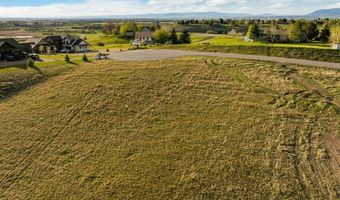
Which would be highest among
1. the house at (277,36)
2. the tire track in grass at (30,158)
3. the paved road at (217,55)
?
the house at (277,36)

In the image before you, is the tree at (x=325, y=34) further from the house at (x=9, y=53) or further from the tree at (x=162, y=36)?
the house at (x=9, y=53)

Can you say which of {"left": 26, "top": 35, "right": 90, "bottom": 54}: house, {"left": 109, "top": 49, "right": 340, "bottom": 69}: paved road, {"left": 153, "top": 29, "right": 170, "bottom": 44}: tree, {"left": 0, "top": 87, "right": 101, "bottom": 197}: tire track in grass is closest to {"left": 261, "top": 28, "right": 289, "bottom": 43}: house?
{"left": 109, "top": 49, "right": 340, "bottom": 69}: paved road

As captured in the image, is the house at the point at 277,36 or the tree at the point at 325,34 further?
the house at the point at 277,36

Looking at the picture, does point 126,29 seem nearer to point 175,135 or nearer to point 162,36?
point 162,36

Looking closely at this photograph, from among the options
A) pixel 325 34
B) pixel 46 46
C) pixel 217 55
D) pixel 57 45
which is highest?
pixel 325 34

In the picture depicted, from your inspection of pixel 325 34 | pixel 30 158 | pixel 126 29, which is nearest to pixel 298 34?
pixel 325 34

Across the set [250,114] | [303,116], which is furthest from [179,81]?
[303,116]

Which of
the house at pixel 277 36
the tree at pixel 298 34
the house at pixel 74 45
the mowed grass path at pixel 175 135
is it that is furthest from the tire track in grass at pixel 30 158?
the tree at pixel 298 34

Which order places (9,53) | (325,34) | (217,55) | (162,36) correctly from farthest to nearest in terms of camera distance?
(162,36)
(325,34)
(9,53)
(217,55)
